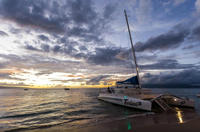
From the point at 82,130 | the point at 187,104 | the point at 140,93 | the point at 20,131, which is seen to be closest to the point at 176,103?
the point at 187,104

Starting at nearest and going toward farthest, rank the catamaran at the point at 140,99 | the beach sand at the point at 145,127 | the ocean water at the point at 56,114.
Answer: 1. the beach sand at the point at 145,127
2. the ocean water at the point at 56,114
3. the catamaran at the point at 140,99

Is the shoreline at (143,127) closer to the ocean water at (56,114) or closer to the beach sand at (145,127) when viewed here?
the beach sand at (145,127)

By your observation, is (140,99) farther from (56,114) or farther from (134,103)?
(56,114)

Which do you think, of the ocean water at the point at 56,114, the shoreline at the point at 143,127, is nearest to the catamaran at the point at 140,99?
the ocean water at the point at 56,114

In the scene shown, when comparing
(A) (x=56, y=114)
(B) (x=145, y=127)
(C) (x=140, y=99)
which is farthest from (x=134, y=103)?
(A) (x=56, y=114)

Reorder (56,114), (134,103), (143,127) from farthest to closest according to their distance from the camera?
1. (134,103)
2. (56,114)
3. (143,127)

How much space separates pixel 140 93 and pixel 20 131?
1695 cm

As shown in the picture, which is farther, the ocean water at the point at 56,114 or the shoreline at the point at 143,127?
the ocean water at the point at 56,114

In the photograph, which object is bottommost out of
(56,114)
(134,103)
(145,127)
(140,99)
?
(56,114)

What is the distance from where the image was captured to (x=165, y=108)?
1341 centimetres

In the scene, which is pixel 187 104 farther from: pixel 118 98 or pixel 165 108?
pixel 118 98

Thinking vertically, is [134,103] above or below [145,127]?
above

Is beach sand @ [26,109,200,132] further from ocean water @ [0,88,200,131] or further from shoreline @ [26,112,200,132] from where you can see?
ocean water @ [0,88,200,131]

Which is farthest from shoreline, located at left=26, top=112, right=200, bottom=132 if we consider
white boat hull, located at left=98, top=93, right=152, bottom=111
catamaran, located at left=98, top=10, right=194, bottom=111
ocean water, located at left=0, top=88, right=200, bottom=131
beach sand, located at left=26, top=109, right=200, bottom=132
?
catamaran, located at left=98, top=10, right=194, bottom=111
